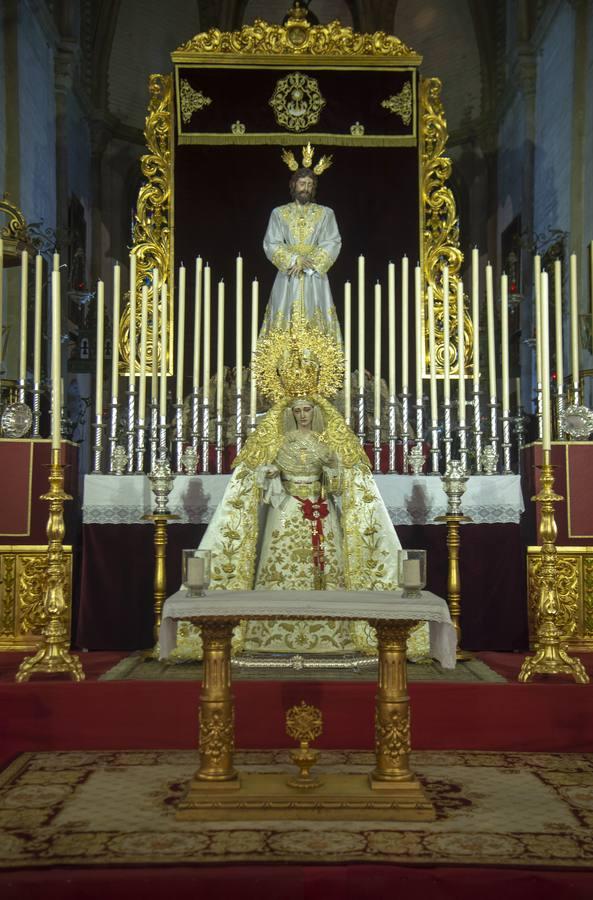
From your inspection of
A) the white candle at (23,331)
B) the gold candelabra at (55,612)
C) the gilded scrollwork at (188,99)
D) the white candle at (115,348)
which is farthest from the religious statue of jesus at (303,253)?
the gold candelabra at (55,612)

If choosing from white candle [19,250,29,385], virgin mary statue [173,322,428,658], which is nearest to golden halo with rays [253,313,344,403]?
virgin mary statue [173,322,428,658]

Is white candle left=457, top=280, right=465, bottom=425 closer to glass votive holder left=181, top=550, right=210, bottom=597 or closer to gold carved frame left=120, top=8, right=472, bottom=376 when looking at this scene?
gold carved frame left=120, top=8, right=472, bottom=376

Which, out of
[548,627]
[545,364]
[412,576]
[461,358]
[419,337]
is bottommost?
[548,627]

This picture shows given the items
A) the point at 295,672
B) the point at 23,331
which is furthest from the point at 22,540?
the point at 295,672

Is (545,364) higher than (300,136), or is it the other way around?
(300,136)

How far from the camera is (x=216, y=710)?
427 cm

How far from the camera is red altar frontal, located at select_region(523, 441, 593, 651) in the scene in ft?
22.2

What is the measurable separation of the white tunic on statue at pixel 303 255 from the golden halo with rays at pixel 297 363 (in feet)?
5.38

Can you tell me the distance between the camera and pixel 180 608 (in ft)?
13.8

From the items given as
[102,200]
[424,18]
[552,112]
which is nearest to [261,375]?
[552,112]

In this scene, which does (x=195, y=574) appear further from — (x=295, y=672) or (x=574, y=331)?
(x=574, y=331)

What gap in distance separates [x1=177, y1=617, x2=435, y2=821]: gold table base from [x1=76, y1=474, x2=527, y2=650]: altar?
2.80 m

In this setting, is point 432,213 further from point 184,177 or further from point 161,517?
point 161,517

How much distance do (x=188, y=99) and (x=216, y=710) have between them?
7.52m
